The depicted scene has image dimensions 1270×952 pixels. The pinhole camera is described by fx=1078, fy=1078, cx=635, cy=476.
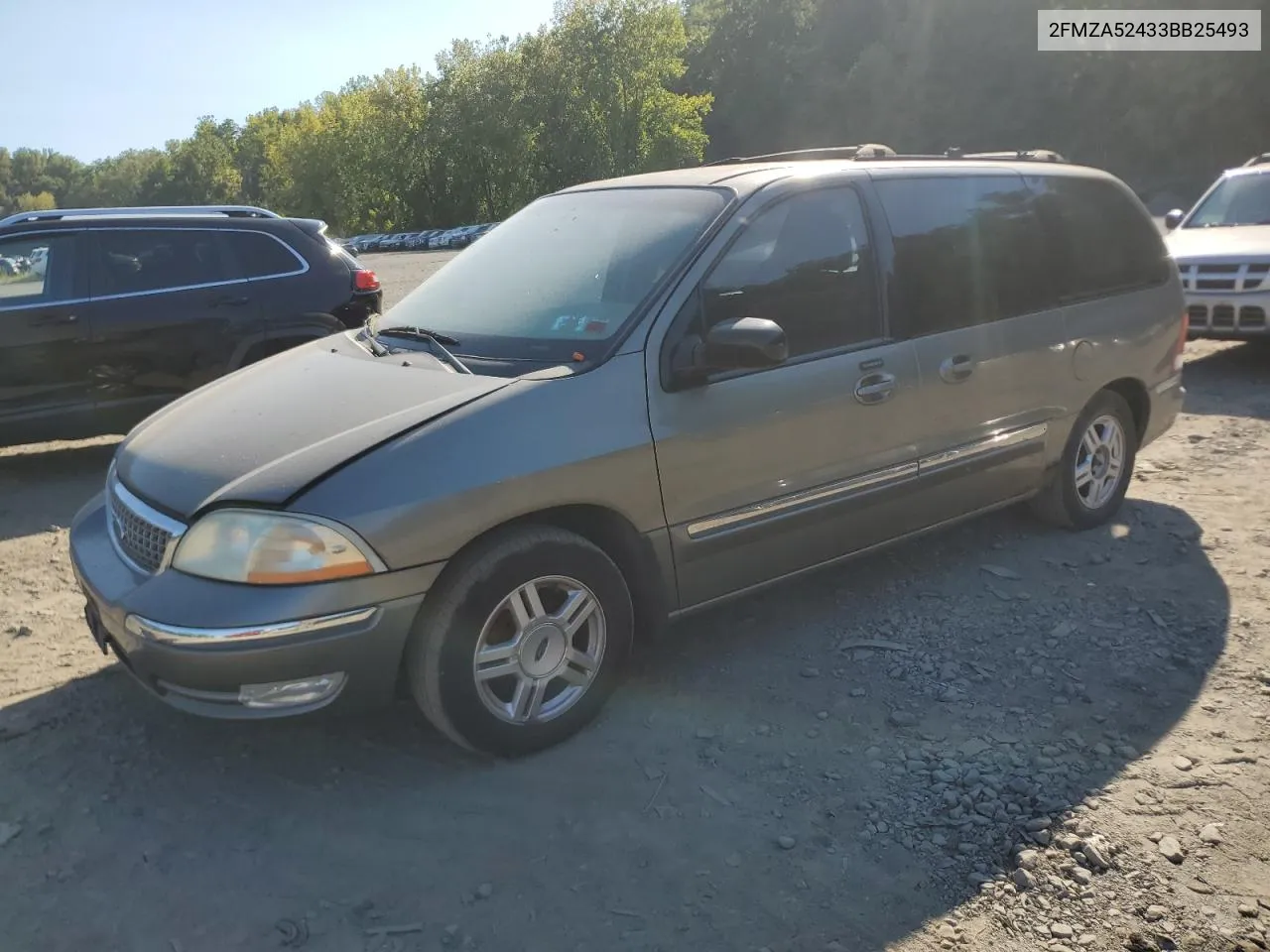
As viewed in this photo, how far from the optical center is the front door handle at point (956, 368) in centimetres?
449

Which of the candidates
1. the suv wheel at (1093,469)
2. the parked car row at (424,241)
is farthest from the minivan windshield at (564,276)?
the parked car row at (424,241)

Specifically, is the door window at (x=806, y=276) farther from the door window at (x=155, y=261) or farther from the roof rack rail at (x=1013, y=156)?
the door window at (x=155, y=261)

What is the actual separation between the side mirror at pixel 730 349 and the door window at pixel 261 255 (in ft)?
16.9

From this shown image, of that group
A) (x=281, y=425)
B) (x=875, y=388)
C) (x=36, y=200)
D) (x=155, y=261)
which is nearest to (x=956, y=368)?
(x=875, y=388)

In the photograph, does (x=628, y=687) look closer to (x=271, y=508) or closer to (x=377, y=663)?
(x=377, y=663)

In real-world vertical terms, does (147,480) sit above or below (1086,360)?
above

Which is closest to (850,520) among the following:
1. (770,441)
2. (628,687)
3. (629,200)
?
(770,441)

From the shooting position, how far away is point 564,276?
4.11 m

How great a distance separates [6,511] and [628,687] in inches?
188

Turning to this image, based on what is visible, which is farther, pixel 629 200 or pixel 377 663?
pixel 629 200

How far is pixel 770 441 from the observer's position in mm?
3916

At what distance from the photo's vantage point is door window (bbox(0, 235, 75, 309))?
7160mm

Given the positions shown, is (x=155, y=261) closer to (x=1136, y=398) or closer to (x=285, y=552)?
(x=285, y=552)

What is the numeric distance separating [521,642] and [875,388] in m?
1.78
